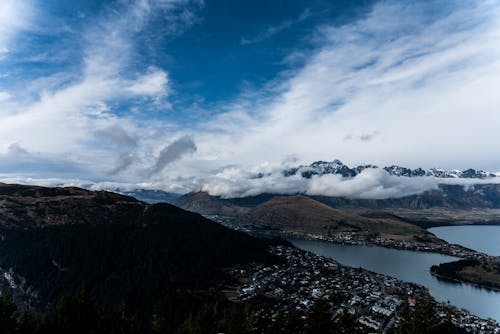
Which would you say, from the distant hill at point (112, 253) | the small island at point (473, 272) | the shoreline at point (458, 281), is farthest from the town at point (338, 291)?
the small island at point (473, 272)

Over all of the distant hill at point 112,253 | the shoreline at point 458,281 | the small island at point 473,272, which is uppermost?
the distant hill at point 112,253

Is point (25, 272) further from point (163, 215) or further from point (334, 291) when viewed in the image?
point (334, 291)

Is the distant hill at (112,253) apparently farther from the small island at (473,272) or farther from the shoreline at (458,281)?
the small island at (473,272)

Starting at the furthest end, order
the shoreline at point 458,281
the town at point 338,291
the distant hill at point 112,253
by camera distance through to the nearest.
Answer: the shoreline at point 458,281 → the distant hill at point 112,253 → the town at point 338,291

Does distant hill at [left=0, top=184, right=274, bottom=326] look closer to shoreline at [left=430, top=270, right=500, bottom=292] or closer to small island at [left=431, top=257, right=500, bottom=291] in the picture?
shoreline at [left=430, top=270, right=500, bottom=292]

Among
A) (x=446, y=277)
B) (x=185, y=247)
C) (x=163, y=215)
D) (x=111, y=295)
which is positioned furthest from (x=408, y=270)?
(x=111, y=295)

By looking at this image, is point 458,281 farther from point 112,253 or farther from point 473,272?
point 112,253

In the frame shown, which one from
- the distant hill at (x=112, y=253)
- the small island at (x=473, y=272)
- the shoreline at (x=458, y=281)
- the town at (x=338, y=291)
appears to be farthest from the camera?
the small island at (x=473, y=272)

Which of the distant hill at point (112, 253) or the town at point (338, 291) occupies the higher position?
the distant hill at point (112, 253)
